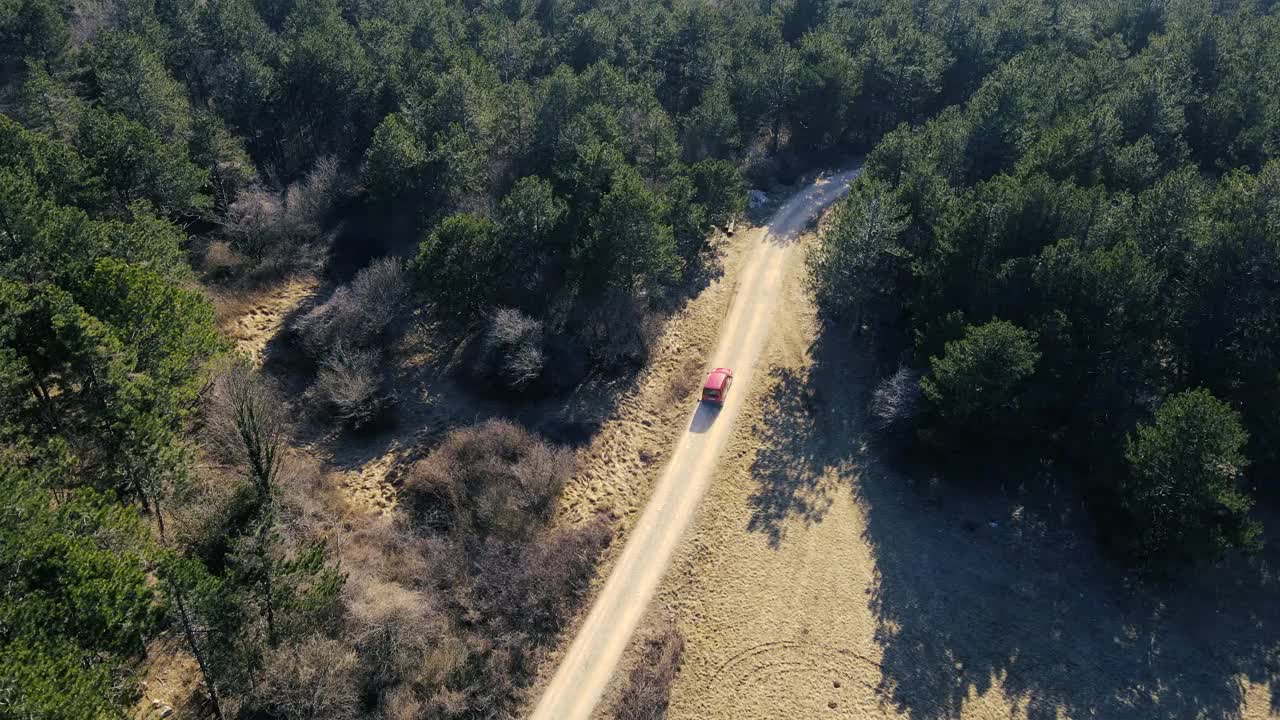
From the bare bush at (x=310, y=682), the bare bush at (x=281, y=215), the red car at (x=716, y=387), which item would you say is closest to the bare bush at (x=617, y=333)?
the red car at (x=716, y=387)

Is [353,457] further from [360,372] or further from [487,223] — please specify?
[487,223]

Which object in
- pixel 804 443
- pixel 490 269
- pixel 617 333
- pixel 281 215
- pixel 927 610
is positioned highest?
pixel 281 215

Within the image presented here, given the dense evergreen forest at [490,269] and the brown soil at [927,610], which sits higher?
the dense evergreen forest at [490,269]

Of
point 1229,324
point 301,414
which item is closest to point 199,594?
point 301,414

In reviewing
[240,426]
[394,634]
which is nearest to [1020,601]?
[394,634]

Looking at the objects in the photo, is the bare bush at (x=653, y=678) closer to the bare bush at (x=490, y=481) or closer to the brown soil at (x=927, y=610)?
the brown soil at (x=927, y=610)

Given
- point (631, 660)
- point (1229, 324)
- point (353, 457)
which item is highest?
point (353, 457)

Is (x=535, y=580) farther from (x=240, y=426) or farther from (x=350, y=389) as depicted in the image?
→ (x=350, y=389)
